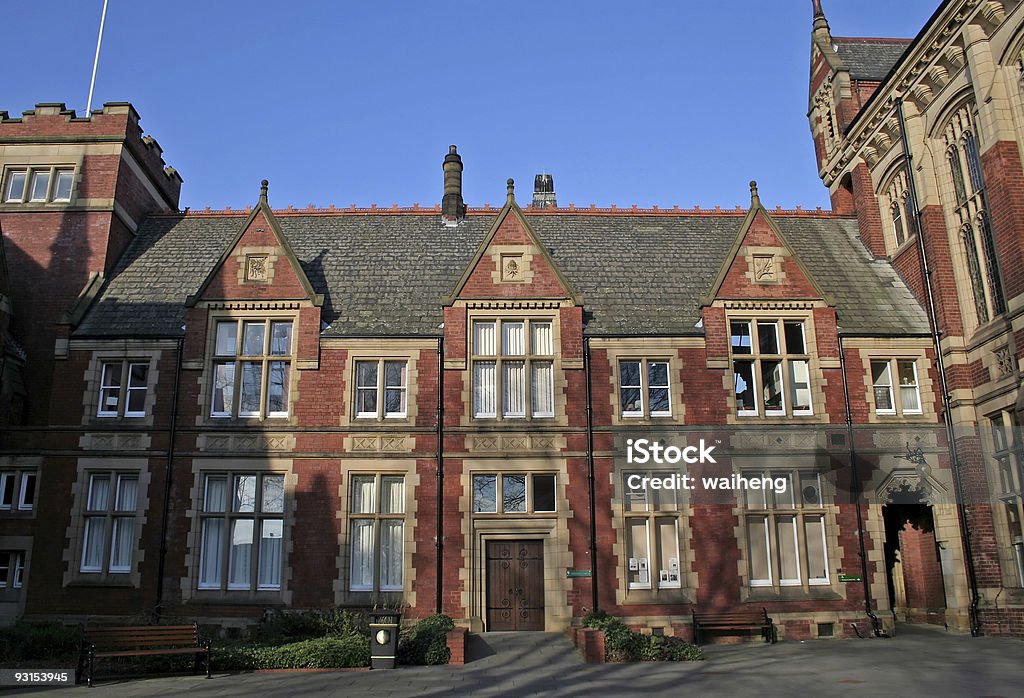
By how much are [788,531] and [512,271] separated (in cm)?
1052

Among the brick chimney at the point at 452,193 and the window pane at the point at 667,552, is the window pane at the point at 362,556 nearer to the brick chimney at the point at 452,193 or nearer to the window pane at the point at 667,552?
the window pane at the point at 667,552

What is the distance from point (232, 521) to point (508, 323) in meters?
9.30

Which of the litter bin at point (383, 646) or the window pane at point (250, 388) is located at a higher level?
the window pane at point (250, 388)

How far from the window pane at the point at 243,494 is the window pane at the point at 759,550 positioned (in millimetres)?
13421

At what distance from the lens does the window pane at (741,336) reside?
23.6m

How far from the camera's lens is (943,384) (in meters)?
23.0

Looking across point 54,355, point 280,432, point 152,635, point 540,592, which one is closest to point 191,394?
point 280,432

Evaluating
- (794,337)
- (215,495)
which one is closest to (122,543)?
(215,495)

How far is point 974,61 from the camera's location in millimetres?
21547

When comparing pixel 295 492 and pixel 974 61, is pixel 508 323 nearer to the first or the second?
pixel 295 492

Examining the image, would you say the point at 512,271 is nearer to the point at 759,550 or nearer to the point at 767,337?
the point at 767,337

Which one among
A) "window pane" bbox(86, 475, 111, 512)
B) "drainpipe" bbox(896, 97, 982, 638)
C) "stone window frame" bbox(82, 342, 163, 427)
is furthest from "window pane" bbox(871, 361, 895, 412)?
"window pane" bbox(86, 475, 111, 512)

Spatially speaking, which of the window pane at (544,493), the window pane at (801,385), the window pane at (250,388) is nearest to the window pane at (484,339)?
the window pane at (544,493)

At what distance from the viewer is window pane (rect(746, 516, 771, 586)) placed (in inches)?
861
